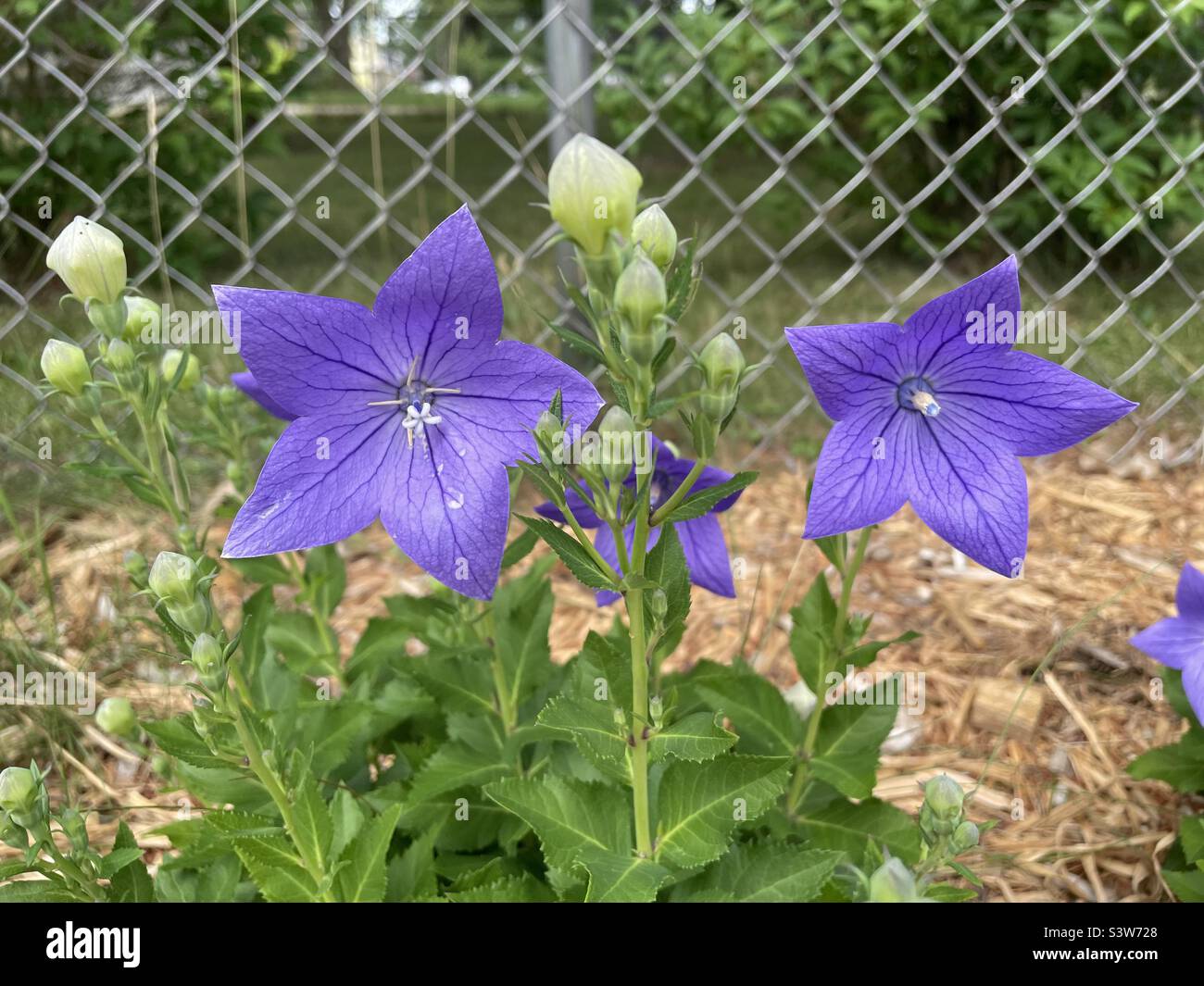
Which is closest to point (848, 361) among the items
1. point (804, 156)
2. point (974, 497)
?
point (974, 497)

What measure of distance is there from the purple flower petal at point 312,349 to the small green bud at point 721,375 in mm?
442

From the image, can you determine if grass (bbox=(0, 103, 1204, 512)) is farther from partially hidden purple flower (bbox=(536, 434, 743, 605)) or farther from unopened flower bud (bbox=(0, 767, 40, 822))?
unopened flower bud (bbox=(0, 767, 40, 822))

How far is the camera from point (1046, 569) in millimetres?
3100

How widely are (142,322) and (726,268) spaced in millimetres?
4233

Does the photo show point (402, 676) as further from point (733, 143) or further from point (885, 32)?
point (733, 143)

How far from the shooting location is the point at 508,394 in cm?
125

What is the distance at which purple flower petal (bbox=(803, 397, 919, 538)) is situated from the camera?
1.21m

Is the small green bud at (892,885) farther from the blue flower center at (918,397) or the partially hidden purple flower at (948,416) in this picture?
the blue flower center at (918,397)

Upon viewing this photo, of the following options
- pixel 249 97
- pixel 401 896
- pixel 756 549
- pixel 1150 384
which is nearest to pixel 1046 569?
pixel 756 549

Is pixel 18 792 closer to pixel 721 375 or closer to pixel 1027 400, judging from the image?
pixel 721 375

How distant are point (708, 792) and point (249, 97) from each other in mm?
4677

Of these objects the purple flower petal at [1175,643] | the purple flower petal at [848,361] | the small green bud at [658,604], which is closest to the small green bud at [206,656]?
the small green bud at [658,604]

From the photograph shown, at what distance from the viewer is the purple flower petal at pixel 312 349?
3.76 feet

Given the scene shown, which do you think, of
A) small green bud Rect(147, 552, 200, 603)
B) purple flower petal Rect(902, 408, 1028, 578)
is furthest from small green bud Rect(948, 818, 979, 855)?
small green bud Rect(147, 552, 200, 603)
